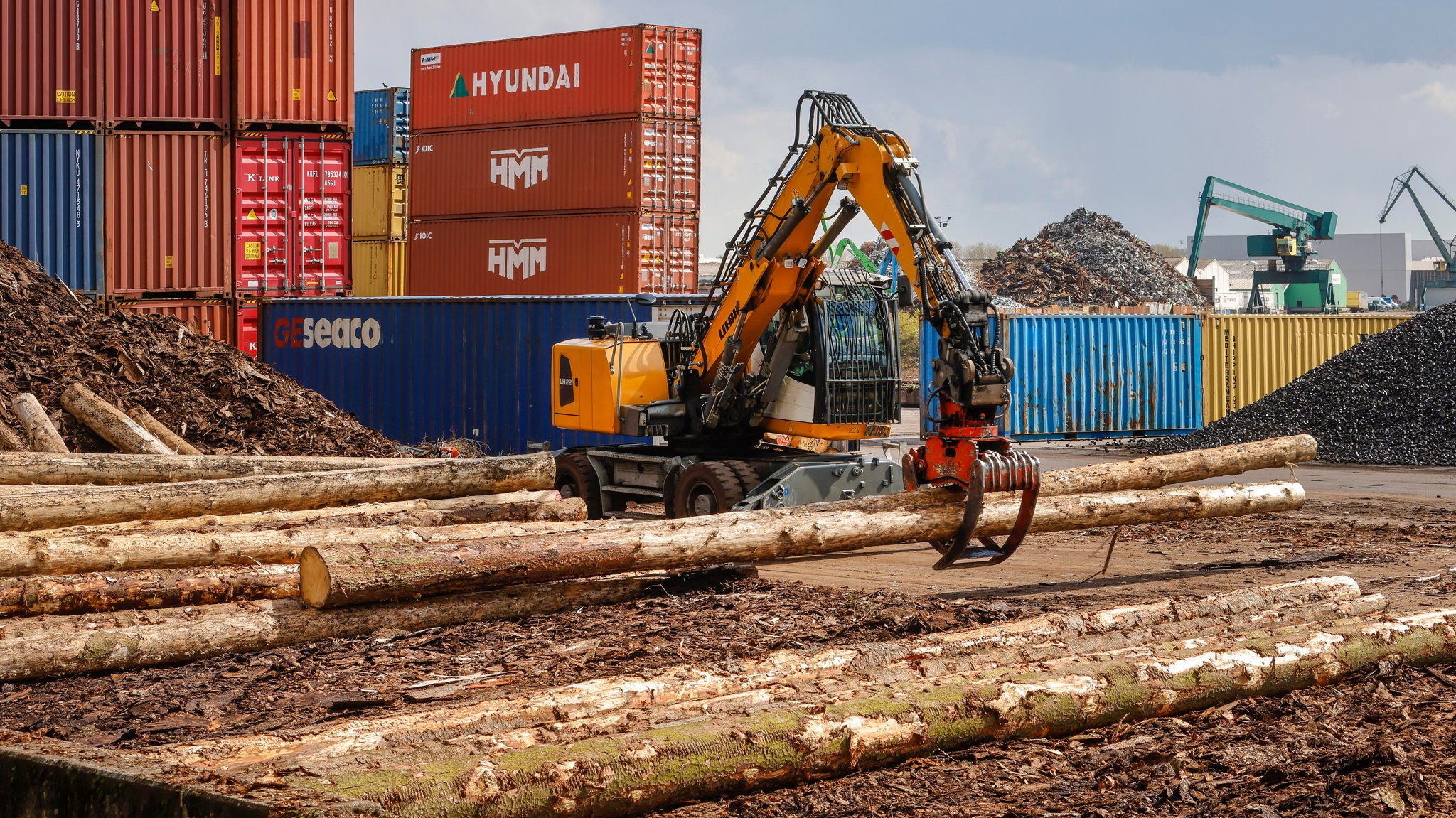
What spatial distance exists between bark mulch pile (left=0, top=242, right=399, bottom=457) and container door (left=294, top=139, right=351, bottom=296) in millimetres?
3789

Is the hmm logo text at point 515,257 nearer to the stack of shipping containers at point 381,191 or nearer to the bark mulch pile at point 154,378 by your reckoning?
the stack of shipping containers at point 381,191

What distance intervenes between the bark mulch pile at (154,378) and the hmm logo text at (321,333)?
368 centimetres

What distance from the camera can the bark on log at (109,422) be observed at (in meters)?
14.5

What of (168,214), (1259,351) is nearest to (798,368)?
(168,214)

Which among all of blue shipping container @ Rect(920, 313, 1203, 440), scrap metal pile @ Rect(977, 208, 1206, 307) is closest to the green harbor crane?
scrap metal pile @ Rect(977, 208, 1206, 307)

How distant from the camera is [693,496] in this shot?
13.2 metres

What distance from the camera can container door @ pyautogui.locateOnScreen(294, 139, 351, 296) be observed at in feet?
67.8

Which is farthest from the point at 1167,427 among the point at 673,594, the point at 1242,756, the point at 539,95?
the point at 1242,756

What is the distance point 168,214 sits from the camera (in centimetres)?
1986

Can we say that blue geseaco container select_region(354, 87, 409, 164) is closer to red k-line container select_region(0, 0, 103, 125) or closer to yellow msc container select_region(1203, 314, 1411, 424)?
red k-line container select_region(0, 0, 103, 125)

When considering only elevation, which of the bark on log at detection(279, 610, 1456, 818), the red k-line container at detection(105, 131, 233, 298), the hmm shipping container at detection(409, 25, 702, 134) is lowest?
the bark on log at detection(279, 610, 1456, 818)

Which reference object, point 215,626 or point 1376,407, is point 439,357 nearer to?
point 215,626

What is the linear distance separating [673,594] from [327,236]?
1326 centimetres

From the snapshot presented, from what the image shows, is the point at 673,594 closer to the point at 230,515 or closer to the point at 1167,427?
the point at 230,515
